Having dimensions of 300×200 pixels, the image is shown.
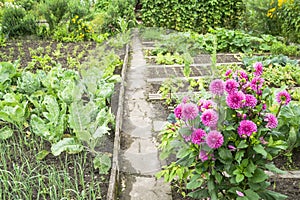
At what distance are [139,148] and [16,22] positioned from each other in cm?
541

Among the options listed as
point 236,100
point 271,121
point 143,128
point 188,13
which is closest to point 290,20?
point 188,13

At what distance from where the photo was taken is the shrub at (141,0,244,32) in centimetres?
873

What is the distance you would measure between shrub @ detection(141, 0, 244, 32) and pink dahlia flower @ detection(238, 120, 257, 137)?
6.92 meters

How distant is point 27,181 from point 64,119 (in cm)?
78

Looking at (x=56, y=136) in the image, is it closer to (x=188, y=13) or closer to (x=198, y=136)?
(x=198, y=136)

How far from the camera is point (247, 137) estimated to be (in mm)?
2217

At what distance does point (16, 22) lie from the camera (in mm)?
7879

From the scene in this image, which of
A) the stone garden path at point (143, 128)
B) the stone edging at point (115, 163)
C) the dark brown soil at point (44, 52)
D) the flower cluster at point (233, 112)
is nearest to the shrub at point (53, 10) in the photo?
the dark brown soil at point (44, 52)

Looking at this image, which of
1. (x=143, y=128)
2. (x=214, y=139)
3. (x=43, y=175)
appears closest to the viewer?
(x=214, y=139)

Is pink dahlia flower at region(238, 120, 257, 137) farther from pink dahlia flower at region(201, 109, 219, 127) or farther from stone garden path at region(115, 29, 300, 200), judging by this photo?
stone garden path at region(115, 29, 300, 200)

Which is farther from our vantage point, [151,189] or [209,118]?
[151,189]

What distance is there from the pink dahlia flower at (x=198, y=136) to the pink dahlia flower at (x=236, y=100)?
0.76ft

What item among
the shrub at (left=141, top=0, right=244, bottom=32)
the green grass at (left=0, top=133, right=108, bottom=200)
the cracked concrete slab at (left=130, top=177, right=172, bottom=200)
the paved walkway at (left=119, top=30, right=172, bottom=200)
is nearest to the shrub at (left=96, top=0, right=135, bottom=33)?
the shrub at (left=141, top=0, right=244, bottom=32)

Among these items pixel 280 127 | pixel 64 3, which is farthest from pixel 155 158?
pixel 64 3
